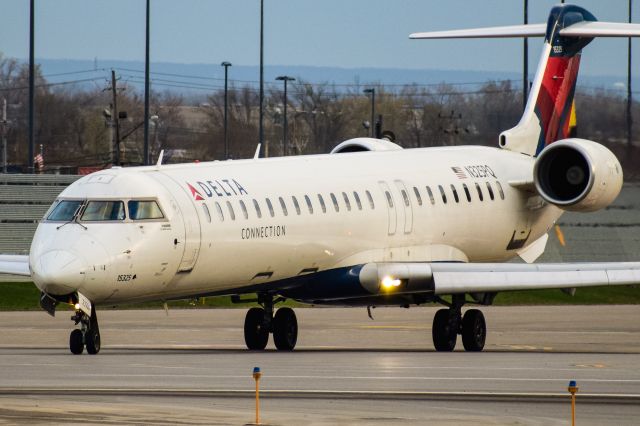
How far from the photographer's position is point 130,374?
20906 mm

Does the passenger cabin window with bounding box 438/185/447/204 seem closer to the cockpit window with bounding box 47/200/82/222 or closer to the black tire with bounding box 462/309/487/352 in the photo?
the black tire with bounding box 462/309/487/352

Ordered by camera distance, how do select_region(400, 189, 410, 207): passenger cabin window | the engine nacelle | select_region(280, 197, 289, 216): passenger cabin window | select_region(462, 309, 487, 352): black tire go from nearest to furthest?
select_region(280, 197, 289, 216): passenger cabin window, select_region(462, 309, 487, 352): black tire, select_region(400, 189, 410, 207): passenger cabin window, the engine nacelle

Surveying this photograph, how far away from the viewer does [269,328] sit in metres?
28.9

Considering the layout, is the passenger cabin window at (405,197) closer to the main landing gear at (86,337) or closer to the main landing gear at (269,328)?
the main landing gear at (269,328)

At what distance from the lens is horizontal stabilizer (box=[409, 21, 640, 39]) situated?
31891 millimetres

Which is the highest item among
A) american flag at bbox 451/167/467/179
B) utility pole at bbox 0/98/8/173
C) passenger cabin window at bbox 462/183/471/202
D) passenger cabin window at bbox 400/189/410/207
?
utility pole at bbox 0/98/8/173

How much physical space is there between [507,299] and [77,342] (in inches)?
976

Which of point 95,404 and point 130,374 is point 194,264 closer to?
point 130,374

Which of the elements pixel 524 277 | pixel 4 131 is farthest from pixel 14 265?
pixel 4 131

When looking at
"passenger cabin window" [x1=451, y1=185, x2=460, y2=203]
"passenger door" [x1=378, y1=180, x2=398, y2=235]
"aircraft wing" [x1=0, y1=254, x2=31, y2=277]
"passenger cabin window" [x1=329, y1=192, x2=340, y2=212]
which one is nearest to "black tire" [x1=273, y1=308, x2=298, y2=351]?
"passenger cabin window" [x1=329, y1=192, x2=340, y2=212]

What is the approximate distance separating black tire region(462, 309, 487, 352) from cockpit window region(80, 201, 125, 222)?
25.1ft

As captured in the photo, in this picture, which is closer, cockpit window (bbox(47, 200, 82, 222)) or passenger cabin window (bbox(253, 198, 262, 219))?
cockpit window (bbox(47, 200, 82, 222))

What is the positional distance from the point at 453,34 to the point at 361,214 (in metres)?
7.78

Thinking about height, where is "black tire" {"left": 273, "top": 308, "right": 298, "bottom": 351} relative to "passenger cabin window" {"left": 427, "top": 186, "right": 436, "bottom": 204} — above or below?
below
